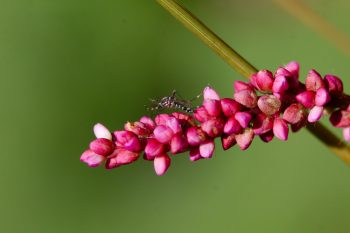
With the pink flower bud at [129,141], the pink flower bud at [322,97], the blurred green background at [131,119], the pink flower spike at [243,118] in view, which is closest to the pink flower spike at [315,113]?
the pink flower bud at [322,97]

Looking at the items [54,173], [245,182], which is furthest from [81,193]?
[245,182]

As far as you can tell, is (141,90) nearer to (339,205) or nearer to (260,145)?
(260,145)

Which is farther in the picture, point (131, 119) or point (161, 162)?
point (131, 119)

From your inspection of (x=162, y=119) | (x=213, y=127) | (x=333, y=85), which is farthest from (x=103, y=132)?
(x=333, y=85)

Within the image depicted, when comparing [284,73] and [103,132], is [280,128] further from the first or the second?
[103,132]

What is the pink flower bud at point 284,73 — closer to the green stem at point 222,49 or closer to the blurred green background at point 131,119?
the green stem at point 222,49

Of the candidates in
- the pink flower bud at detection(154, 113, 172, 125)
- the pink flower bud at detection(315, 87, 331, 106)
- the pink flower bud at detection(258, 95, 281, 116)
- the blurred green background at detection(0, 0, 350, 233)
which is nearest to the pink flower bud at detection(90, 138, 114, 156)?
the pink flower bud at detection(154, 113, 172, 125)

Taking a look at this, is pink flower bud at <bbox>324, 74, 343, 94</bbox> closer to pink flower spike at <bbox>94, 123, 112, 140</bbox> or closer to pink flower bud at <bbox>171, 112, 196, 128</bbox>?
pink flower bud at <bbox>171, 112, 196, 128</bbox>
